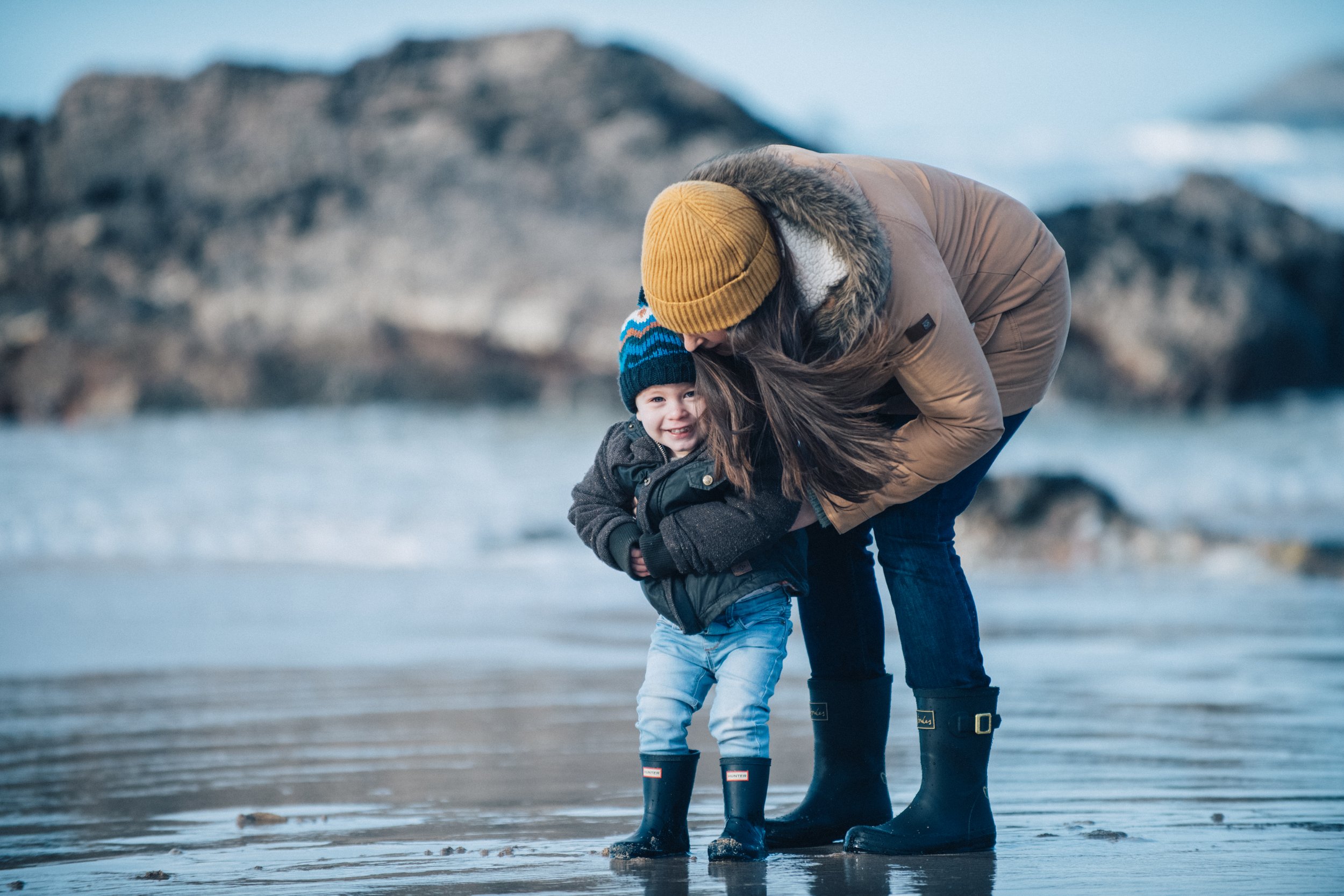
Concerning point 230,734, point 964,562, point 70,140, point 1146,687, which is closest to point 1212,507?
point 964,562

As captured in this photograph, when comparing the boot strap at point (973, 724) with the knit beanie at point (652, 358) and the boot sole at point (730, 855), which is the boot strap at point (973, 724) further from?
the knit beanie at point (652, 358)

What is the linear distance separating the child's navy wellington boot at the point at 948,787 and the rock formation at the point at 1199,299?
1562cm

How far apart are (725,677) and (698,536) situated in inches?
9.5

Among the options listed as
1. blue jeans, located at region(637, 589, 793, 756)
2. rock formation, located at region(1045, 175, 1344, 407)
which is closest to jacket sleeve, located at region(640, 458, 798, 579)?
blue jeans, located at region(637, 589, 793, 756)

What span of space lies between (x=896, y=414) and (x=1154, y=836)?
0.80 m

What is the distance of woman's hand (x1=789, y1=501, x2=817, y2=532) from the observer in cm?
210

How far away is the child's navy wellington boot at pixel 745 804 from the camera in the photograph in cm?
200

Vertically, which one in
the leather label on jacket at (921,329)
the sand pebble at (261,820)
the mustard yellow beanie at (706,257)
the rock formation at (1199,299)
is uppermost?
the rock formation at (1199,299)


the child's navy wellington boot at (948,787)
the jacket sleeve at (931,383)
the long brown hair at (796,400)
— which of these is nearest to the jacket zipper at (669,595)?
the long brown hair at (796,400)

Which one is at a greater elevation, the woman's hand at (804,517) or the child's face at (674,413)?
the child's face at (674,413)

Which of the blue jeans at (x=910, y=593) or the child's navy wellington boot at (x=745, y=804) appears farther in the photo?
the blue jeans at (x=910, y=593)

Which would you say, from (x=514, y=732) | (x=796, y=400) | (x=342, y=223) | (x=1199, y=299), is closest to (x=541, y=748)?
(x=514, y=732)

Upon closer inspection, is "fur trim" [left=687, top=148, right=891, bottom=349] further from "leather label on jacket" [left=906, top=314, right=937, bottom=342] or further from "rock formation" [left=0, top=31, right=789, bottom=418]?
"rock formation" [left=0, top=31, right=789, bottom=418]

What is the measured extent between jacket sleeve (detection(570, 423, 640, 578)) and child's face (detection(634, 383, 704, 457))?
0.31 feet
